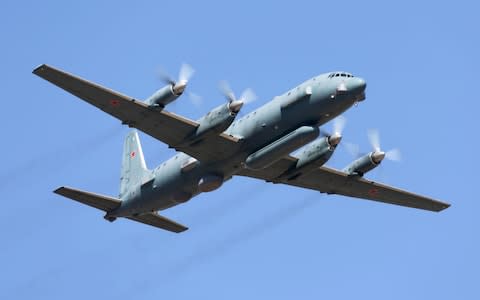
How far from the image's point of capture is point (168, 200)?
58.6 m

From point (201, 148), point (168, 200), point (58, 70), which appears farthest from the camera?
point (168, 200)

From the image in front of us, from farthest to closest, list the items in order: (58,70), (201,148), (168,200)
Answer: (168,200), (201,148), (58,70)

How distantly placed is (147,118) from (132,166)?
42.0ft

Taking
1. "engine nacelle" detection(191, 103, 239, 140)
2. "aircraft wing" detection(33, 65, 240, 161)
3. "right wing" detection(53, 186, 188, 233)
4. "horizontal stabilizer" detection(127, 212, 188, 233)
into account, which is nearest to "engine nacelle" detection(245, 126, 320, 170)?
"aircraft wing" detection(33, 65, 240, 161)

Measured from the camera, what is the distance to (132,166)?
6569cm

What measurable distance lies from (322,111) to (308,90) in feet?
4.18

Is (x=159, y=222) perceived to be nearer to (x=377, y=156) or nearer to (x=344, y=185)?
(x=344, y=185)

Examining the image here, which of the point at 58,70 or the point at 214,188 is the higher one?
the point at 58,70

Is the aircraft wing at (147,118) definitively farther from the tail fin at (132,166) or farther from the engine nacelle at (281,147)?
the tail fin at (132,166)

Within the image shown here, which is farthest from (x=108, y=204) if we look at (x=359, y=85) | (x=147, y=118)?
(x=359, y=85)

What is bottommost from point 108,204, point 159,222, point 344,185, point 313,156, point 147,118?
point 159,222

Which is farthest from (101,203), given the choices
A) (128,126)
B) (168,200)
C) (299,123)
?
(299,123)

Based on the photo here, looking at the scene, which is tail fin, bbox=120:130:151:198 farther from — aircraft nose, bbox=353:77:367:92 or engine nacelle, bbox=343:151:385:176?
aircraft nose, bbox=353:77:367:92

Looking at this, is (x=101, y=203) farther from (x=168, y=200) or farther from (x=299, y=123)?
(x=299, y=123)
